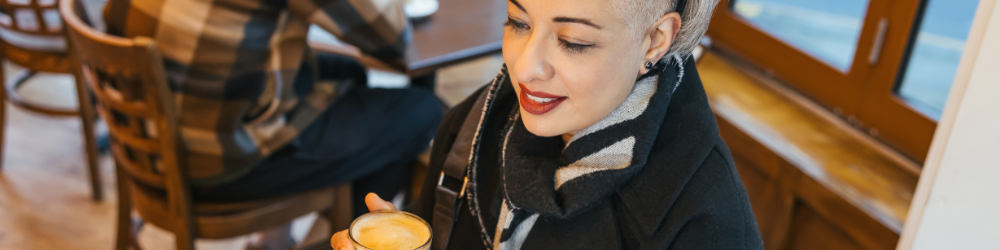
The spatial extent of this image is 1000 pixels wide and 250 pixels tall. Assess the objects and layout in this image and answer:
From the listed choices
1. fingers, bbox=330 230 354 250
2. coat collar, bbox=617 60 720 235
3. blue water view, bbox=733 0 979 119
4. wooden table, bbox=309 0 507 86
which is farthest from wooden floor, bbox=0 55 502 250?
coat collar, bbox=617 60 720 235

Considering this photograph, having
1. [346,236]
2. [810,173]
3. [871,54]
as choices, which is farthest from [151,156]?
[871,54]

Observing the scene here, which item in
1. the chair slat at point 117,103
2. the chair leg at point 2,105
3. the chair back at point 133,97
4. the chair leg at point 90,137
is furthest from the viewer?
the chair leg at point 2,105

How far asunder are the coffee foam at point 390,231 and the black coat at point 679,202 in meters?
0.18

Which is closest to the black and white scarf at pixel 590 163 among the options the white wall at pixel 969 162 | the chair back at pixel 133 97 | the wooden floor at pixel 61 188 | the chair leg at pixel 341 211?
the white wall at pixel 969 162

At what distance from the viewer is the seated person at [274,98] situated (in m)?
1.60

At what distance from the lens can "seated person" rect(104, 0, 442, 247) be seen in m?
1.60

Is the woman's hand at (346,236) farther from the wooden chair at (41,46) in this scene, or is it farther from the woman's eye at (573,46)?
→ the wooden chair at (41,46)

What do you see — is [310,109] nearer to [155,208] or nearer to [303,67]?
[303,67]

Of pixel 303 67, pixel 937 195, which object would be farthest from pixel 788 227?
pixel 303 67

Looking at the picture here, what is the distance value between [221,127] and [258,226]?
252mm

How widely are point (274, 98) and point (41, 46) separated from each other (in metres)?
1.11

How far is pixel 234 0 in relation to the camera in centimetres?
158

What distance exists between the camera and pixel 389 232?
0.95m

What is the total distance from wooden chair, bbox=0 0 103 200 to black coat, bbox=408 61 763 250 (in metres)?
1.90
